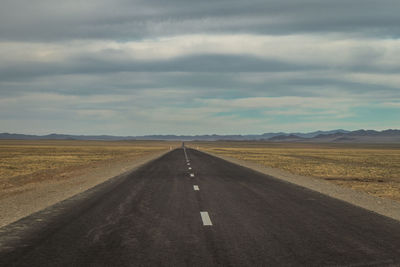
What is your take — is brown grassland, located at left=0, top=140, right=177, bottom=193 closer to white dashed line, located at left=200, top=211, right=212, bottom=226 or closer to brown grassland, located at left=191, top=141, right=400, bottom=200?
white dashed line, located at left=200, top=211, right=212, bottom=226

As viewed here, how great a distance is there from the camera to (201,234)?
284 inches

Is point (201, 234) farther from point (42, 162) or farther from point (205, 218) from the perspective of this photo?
point (42, 162)

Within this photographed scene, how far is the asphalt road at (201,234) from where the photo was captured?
5.64m

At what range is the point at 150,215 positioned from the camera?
925cm

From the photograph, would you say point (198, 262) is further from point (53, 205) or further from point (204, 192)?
point (204, 192)

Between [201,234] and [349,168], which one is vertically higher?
[201,234]

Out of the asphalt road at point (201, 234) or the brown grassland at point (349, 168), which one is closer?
the asphalt road at point (201, 234)

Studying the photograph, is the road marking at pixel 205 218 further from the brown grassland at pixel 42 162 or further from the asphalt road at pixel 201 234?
the brown grassland at pixel 42 162

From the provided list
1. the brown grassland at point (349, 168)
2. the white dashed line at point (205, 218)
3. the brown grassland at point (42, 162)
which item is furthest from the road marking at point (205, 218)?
the brown grassland at point (42, 162)

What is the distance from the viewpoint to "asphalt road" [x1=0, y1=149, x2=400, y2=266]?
5637 mm

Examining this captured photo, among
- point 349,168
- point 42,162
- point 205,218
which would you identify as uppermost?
point 205,218

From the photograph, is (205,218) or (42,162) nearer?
(205,218)

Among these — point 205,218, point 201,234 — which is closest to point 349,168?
point 205,218

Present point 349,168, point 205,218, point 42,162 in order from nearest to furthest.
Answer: point 205,218 → point 349,168 → point 42,162
